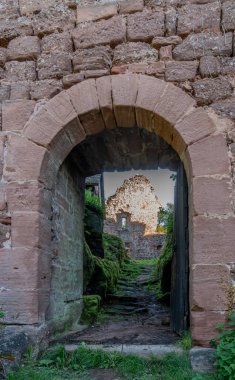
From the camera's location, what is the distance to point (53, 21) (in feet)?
12.0

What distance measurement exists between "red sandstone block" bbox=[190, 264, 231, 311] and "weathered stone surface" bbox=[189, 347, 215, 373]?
306 mm

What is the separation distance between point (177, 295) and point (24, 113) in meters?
2.80

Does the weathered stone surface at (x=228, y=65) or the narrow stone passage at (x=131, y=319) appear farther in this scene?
the narrow stone passage at (x=131, y=319)

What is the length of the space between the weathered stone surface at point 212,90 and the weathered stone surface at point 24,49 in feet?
5.29

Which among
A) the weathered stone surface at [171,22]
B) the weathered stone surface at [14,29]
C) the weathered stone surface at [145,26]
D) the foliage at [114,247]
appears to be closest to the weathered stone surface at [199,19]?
Answer: the weathered stone surface at [171,22]

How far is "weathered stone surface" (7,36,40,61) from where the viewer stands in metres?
3.61

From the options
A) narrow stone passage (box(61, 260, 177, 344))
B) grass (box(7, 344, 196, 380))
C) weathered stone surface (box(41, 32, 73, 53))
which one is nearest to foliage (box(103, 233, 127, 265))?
narrow stone passage (box(61, 260, 177, 344))

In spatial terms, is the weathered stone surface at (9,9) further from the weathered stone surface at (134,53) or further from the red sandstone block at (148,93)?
the red sandstone block at (148,93)

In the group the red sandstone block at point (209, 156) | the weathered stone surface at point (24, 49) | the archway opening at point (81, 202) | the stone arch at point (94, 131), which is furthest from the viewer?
the archway opening at point (81, 202)

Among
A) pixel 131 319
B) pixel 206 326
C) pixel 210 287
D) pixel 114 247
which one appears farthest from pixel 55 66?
pixel 114 247

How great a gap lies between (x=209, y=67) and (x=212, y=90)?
0.72 feet

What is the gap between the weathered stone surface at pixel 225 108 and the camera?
10.4 feet

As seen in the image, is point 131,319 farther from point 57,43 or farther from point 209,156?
point 57,43

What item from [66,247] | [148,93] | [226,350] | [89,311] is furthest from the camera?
[89,311]
